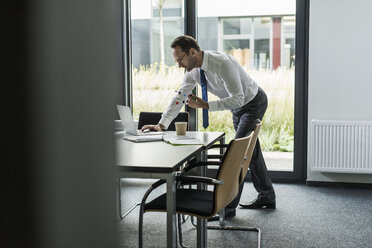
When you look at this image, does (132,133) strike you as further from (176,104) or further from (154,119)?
(154,119)

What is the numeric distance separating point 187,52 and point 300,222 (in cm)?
151

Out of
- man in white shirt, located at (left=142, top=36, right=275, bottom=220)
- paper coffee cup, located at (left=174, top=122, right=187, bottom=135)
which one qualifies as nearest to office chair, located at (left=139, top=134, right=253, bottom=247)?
paper coffee cup, located at (left=174, top=122, right=187, bottom=135)

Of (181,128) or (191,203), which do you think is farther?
(181,128)

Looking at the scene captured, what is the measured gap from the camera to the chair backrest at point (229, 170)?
1863 millimetres

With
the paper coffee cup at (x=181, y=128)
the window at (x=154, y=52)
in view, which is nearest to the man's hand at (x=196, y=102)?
the paper coffee cup at (x=181, y=128)

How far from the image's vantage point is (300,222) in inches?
124

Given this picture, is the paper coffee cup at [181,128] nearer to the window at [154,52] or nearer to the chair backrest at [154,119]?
the chair backrest at [154,119]

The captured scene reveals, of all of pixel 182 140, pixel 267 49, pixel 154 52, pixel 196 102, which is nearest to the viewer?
pixel 182 140

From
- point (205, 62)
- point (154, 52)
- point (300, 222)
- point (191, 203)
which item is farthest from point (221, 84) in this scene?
point (154, 52)

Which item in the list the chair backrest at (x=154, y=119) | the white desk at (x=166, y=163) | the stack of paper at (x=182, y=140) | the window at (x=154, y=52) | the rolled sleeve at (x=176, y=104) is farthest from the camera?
the window at (x=154, y=52)

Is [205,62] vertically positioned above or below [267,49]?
below

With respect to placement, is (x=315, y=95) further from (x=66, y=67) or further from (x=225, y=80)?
(x=66, y=67)

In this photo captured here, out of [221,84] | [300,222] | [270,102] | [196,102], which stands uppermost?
[221,84]

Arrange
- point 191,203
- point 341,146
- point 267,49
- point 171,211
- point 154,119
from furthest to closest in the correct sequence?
point 267,49, point 341,146, point 154,119, point 191,203, point 171,211
